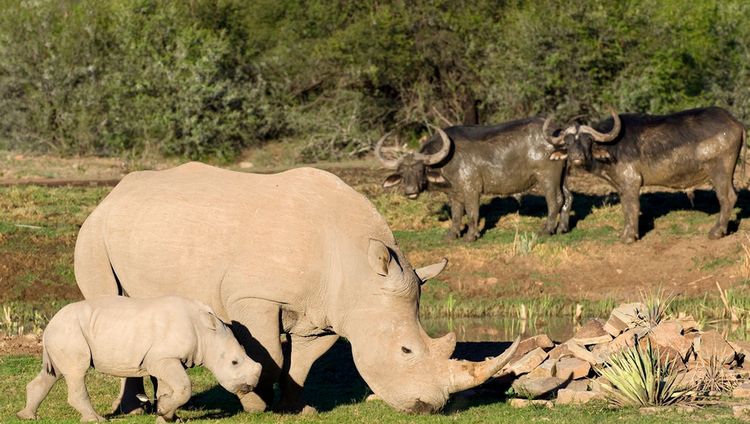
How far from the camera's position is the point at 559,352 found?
12.6 metres

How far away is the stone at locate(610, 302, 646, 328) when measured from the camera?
Result: 518 inches

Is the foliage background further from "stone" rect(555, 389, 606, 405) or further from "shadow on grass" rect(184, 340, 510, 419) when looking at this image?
"stone" rect(555, 389, 606, 405)

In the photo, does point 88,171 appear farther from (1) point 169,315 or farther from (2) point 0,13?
(1) point 169,315

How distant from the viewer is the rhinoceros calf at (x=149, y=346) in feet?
31.9

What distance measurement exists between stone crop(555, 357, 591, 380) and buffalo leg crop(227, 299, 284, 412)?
2990mm

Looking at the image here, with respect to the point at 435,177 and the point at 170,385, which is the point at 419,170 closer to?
the point at 435,177

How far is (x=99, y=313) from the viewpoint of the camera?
9.87 metres

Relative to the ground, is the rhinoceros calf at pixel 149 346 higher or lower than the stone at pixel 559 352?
higher

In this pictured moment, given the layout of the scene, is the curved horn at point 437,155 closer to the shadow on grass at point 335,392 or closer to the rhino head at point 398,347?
the shadow on grass at point 335,392

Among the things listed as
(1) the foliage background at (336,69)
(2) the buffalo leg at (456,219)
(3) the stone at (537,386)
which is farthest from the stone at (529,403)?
(1) the foliage background at (336,69)

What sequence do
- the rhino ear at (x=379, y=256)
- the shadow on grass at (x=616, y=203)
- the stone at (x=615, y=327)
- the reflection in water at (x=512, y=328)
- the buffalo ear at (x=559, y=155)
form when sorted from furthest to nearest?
the shadow on grass at (x=616, y=203), the buffalo ear at (x=559, y=155), the reflection in water at (x=512, y=328), the stone at (x=615, y=327), the rhino ear at (x=379, y=256)

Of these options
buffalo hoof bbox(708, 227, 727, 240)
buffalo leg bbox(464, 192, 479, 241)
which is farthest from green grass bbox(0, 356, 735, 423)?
buffalo hoof bbox(708, 227, 727, 240)

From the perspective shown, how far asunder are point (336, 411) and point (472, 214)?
1106cm

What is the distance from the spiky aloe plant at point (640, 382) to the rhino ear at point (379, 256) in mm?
2366
